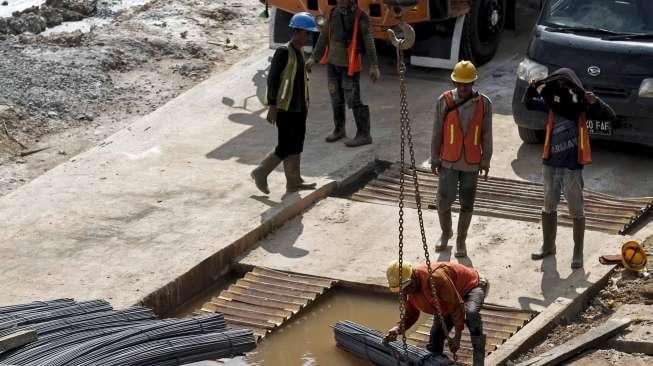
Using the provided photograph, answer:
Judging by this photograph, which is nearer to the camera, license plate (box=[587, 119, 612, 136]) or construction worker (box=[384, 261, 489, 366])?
construction worker (box=[384, 261, 489, 366])

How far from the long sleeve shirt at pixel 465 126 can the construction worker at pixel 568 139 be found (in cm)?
46

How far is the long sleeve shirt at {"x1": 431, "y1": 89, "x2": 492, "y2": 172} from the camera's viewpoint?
33.8 feet

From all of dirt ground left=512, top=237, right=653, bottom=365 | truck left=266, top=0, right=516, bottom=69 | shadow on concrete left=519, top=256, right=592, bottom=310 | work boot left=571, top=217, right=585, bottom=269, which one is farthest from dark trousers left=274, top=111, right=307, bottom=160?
dirt ground left=512, top=237, right=653, bottom=365

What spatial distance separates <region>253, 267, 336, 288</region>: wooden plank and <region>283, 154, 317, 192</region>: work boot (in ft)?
5.06

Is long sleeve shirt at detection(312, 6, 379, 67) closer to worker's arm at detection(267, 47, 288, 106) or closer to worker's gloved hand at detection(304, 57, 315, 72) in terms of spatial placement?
worker's gloved hand at detection(304, 57, 315, 72)

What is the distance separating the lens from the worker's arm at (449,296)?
8.43 meters

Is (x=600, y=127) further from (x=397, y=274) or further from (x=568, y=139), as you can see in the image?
(x=397, y=274)

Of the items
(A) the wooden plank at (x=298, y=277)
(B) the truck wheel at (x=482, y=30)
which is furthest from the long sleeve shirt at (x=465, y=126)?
(B) the truck wheel at (x=482, y=30)

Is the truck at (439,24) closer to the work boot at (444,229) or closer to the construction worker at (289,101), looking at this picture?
the construction worker at (289,101)

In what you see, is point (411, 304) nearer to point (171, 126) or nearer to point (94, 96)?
point (171, 126)

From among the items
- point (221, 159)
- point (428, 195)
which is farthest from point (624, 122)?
point (221, 159)

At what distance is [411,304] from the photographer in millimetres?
8664

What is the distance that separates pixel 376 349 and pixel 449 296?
3.25 feet

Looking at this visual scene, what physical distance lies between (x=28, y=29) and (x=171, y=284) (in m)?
8.06
